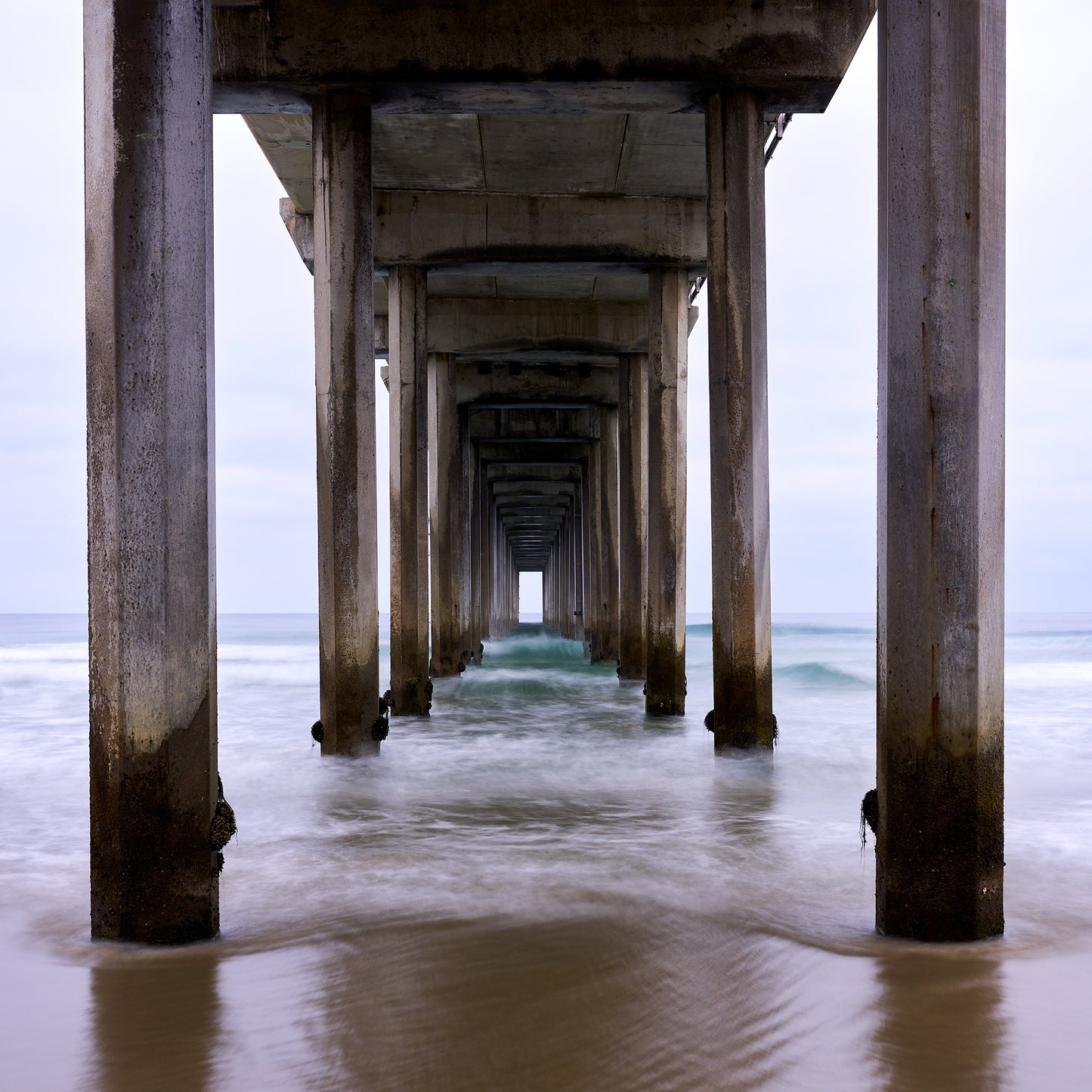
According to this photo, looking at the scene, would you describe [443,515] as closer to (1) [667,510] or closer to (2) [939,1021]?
(1) [667,510]

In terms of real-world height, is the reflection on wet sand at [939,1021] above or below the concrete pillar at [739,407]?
below

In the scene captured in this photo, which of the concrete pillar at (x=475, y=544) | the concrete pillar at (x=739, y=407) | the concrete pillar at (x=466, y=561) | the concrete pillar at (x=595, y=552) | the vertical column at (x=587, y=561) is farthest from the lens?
the vertical column at (x=587, y=561)

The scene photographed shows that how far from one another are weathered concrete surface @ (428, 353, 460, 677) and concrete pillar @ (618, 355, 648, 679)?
2633 millimetres

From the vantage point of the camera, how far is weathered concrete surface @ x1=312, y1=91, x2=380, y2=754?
7754mm

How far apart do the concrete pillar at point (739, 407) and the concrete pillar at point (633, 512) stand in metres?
5.85

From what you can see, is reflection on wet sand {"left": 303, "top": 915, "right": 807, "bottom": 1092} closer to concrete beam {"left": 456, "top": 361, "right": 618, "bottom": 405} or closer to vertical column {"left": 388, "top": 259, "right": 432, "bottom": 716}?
vertical column {"left": 388, "top": 259, "right": 432, "bottom": 716}

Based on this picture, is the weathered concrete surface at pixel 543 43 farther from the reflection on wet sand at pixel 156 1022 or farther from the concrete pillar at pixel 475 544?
the concrete pillar at pixel 475 544

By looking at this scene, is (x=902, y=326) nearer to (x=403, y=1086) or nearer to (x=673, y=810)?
(x=403, y=1086)

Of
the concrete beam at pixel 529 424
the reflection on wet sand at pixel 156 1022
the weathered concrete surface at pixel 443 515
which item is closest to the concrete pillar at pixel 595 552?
the concrete beam at pixel 529 424

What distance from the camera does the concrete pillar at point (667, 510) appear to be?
10992 millimetres

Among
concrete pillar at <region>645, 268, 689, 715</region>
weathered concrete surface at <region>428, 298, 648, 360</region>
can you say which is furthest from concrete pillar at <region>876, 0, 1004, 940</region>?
weathered concrete surface at <region>428, 298, 648, 360</region>

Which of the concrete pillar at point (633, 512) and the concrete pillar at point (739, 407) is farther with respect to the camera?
the concrete pillar at point (633, 512)

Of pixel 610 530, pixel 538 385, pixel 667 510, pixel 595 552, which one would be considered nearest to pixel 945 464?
pixel 667 510

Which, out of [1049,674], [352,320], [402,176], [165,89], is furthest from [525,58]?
[1049,674]
